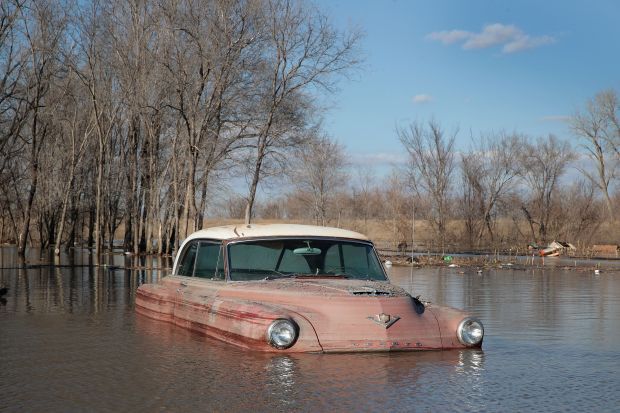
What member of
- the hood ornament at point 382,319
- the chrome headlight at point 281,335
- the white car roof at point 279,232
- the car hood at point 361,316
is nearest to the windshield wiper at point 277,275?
the white car roof at point 279,232

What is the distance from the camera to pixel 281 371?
854 cm

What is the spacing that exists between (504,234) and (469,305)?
57011 mm

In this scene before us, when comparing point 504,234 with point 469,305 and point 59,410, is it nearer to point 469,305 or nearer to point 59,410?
point 469,305

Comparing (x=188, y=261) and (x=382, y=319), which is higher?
(x=188, y=261)

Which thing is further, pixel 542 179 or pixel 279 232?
pixel 542 179

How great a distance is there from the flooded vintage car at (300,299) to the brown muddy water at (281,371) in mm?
228

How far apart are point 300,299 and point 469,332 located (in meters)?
2.09

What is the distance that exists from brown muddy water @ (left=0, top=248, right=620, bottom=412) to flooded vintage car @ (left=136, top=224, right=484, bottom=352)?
0.23 meters

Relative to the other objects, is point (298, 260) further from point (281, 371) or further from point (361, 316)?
point (281, 371)

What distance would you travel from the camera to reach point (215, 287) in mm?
10922

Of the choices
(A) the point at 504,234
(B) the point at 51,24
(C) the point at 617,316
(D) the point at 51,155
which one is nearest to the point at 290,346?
(C) the point at 617,316

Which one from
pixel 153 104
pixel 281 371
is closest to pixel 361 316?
pixel 281 371

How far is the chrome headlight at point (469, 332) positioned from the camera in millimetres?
9672

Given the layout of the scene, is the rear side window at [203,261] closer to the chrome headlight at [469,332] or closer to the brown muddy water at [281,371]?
the brown muddy water at [281,371]
